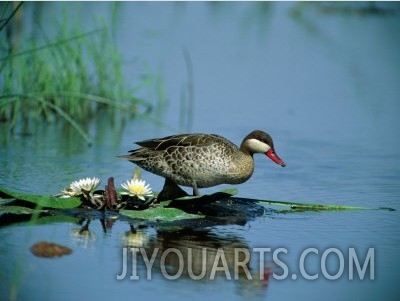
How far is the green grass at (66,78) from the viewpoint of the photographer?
38.6 ft

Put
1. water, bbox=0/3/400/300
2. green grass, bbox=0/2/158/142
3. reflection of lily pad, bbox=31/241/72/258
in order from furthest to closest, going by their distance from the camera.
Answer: green grass, bbox=0/2/158/142
reflection of lily pad, bbox=31/241/72/258
water, bbox=0/3/400/300

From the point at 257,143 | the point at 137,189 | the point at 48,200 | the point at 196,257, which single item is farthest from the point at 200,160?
the point at 196,257

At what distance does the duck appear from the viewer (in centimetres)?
886

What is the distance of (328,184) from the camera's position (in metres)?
9.91

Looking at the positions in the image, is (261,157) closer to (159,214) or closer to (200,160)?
(200,160)

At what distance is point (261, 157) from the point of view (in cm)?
1133

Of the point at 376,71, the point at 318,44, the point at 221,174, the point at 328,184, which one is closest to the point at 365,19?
the point at 318,44

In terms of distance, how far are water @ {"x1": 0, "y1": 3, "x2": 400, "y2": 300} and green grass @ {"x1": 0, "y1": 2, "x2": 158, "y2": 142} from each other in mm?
342

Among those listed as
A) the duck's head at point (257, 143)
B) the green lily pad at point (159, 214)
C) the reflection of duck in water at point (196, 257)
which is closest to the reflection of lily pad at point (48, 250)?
the reflection of duck in water at point (196, 257)

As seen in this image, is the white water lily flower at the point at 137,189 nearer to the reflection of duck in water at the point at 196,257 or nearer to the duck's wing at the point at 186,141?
the reflection of duck in water at the point at 196,257

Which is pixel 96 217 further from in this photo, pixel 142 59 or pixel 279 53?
pixel 279 53

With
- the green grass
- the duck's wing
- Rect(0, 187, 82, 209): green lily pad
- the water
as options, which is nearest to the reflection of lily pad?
the water

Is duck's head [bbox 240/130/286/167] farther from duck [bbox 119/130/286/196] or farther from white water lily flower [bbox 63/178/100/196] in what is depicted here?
white water lily flower [bbox 63/178/100/196]

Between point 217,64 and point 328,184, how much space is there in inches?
224
